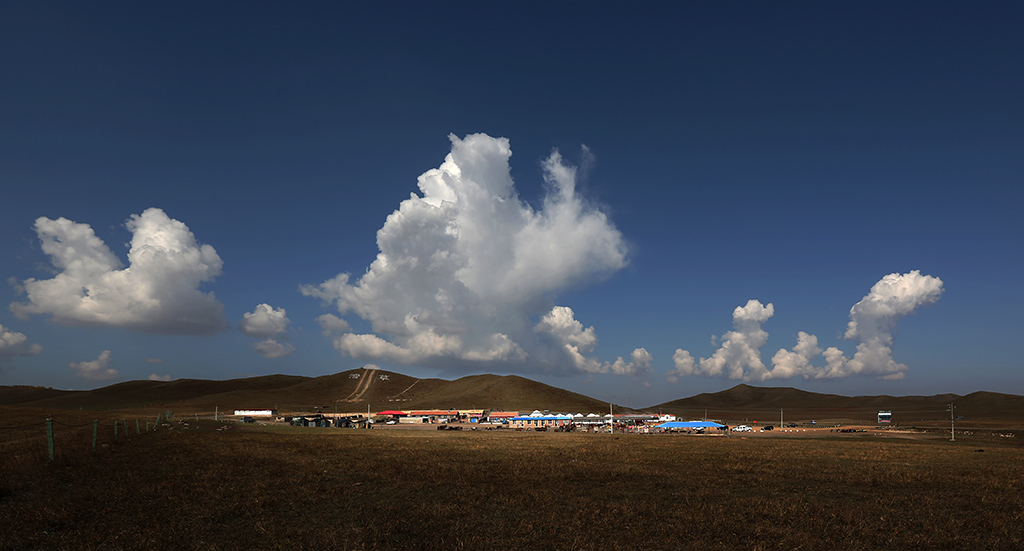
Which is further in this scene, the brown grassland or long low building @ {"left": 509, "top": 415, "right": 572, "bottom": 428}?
long low building @ {"left": 509, "top": 415, "right": 572, "bottom": 428}

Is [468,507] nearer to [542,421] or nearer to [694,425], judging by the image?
[694,425]

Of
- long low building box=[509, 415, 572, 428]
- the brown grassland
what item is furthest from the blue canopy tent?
the brown grassland

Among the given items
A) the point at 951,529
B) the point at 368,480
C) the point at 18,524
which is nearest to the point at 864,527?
the point at 951,529

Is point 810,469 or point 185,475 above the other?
point 185,475

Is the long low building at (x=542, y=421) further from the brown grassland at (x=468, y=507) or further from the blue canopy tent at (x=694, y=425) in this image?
the brown grassland at (x=468, y=507)

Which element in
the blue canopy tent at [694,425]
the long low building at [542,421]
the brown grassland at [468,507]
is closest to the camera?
the brown grassland at [468,507]

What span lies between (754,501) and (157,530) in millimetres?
19025

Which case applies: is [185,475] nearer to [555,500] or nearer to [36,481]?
[36,481]

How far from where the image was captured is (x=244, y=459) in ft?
102

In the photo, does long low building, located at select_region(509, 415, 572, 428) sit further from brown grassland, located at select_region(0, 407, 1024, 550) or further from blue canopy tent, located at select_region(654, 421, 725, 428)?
brown grassland, located at select_region(0, 407, 1024, 550)

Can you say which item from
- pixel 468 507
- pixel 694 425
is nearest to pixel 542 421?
pixel 694 425

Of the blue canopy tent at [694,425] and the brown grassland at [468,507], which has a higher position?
the brown grassland at [468,507]

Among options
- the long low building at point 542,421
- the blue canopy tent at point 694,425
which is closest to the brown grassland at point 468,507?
the blue canopy tent at point 694,425

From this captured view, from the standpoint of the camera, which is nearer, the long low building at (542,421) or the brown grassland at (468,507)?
the brown grassland at (468,507)
